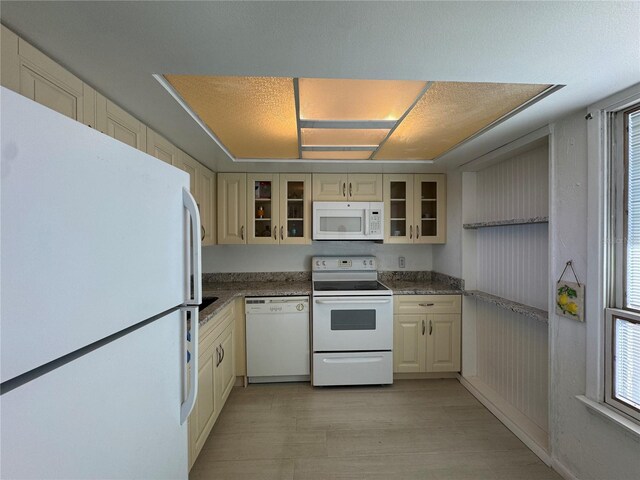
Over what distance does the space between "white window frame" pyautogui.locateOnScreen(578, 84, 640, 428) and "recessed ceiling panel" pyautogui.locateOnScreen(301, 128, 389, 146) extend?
110cm

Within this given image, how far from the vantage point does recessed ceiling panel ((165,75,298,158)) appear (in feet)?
4.27

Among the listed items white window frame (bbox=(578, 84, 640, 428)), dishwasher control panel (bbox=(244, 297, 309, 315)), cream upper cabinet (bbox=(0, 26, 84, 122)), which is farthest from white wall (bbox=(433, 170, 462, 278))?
cream upper cabinet (bbox=(0, 26, 84, 122))

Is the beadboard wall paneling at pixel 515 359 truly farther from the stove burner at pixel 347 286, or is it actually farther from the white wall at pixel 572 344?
the stove burner at pixel 347 286

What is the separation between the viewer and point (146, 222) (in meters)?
0.76

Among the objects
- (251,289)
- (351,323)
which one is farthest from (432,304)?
(251,289)

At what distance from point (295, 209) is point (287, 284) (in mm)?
842

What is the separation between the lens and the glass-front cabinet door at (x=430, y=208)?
2.99m

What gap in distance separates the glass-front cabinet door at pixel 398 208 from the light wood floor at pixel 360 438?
152cm

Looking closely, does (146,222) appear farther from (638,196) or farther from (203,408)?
(638,196)

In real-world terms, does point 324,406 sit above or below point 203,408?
below

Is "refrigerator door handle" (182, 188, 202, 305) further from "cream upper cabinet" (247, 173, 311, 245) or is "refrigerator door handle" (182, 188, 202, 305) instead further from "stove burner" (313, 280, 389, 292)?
"cream upper cabinet" (247, 173, 311, 245)

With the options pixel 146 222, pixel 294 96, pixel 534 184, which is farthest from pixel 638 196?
pixel 146 222

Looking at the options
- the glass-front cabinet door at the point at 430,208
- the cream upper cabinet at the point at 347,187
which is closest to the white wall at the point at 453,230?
the glass-front cabinet door at the point at 430,208

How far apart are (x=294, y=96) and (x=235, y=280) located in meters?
2.32
